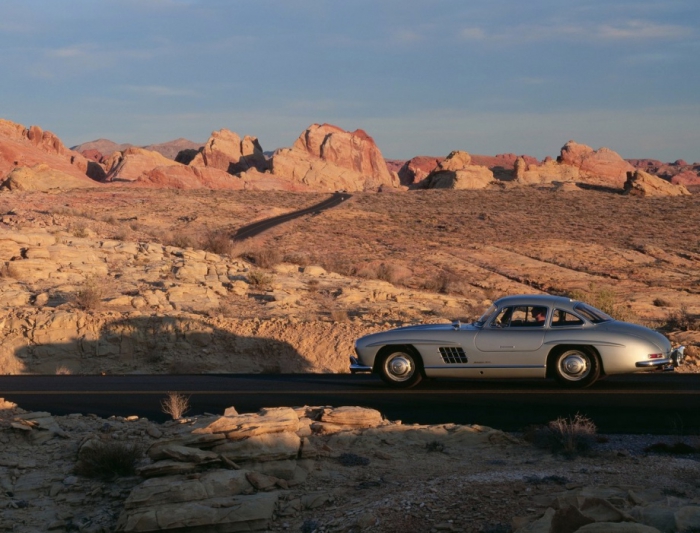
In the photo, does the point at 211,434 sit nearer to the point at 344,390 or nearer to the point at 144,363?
the point at 344,390

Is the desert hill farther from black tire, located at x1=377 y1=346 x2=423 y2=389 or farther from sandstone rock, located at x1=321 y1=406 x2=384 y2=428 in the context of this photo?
sandstone rock, located at x1=321 y1=406 x2=384 y2=428

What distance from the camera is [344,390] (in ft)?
46.3

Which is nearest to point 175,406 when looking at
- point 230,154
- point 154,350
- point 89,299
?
point 154,350

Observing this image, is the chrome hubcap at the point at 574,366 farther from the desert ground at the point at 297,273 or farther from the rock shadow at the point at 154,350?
the rock shadow at the point at 154,350

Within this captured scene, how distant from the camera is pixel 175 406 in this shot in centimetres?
1164

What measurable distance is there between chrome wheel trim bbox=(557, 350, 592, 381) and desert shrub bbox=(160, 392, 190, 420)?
5.67 meters

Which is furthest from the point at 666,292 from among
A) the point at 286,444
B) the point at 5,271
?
the point at 286,444

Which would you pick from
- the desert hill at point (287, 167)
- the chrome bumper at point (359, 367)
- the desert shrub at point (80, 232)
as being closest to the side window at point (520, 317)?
the chrome bumper at point (359, 367)

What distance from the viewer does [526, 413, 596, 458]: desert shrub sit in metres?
9.25

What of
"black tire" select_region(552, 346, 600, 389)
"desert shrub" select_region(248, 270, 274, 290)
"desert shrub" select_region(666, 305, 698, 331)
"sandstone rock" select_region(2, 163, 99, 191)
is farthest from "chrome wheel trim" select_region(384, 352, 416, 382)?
"sandstone rock" select_region(2, 163, 99, 191)

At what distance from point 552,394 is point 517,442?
133 inches

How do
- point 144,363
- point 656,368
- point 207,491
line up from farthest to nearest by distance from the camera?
point 144,363, point 656,368, point 207,491

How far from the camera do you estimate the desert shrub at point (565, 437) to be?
9.25m

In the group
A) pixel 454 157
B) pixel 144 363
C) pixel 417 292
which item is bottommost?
pixel 144 363
